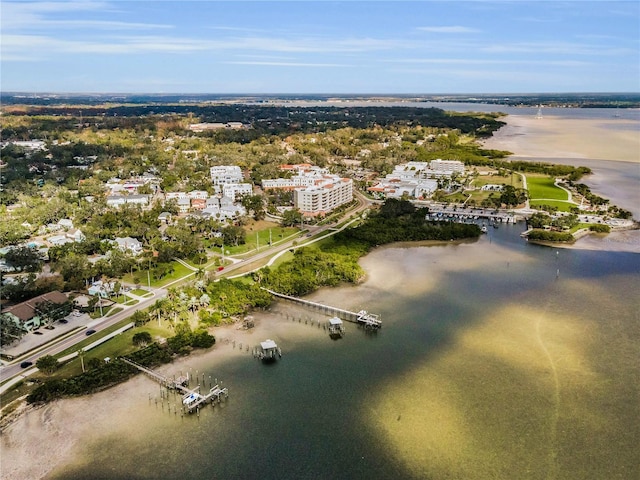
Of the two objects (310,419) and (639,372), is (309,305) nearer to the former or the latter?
(310,419)

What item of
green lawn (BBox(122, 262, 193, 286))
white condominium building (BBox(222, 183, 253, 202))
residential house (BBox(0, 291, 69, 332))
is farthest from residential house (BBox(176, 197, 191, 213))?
residential house (BBox(0, 291, 69, 332))

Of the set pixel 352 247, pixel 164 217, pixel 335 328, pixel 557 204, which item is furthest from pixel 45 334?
pixel 557 204

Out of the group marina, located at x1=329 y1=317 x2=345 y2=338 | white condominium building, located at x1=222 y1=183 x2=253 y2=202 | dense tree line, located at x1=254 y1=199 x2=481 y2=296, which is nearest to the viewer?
marina, located at x1=329 y1=317 x2=345 y2=338

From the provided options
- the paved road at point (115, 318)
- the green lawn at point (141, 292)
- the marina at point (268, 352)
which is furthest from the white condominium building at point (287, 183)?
the marina at point (268, 352)

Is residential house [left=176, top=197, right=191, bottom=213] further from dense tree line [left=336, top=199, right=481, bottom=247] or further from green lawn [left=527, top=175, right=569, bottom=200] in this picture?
green lawn [left=527, top=175, right=569, bottom=200]

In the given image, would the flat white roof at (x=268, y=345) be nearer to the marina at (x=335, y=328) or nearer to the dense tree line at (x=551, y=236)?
the marina at (x=335, y=328)
